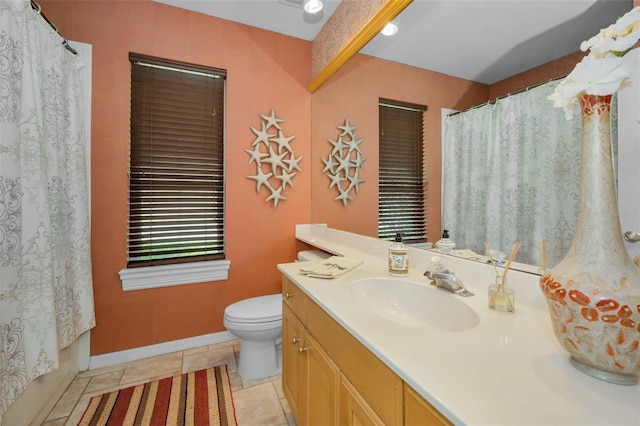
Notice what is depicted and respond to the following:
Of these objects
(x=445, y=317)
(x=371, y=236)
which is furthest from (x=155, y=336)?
(x=445, y=317)

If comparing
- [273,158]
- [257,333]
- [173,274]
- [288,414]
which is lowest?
[288,414]

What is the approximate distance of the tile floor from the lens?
4.70 ft

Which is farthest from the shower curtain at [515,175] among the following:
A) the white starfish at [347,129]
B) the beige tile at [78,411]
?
the beige tile at [78,411]

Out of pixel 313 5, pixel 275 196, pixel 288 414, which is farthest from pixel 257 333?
pixel 313 5

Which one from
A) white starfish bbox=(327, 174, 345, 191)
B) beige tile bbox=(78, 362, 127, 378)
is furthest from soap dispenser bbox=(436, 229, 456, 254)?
beige tile bbox=(78, 362, 127, 378)

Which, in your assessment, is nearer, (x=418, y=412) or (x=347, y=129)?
(x=418, y=412)

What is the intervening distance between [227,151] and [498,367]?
213 cm

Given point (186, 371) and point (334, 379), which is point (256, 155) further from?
point (334, 379)

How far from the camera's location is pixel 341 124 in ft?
6.65

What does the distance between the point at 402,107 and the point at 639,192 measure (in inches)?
41.4

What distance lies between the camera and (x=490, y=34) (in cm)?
108

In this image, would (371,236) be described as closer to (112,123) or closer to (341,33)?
(341,33)

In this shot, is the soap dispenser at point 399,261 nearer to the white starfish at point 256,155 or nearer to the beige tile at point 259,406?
the beige tile at point 259,406

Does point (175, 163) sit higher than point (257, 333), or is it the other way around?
point (175, 163)
